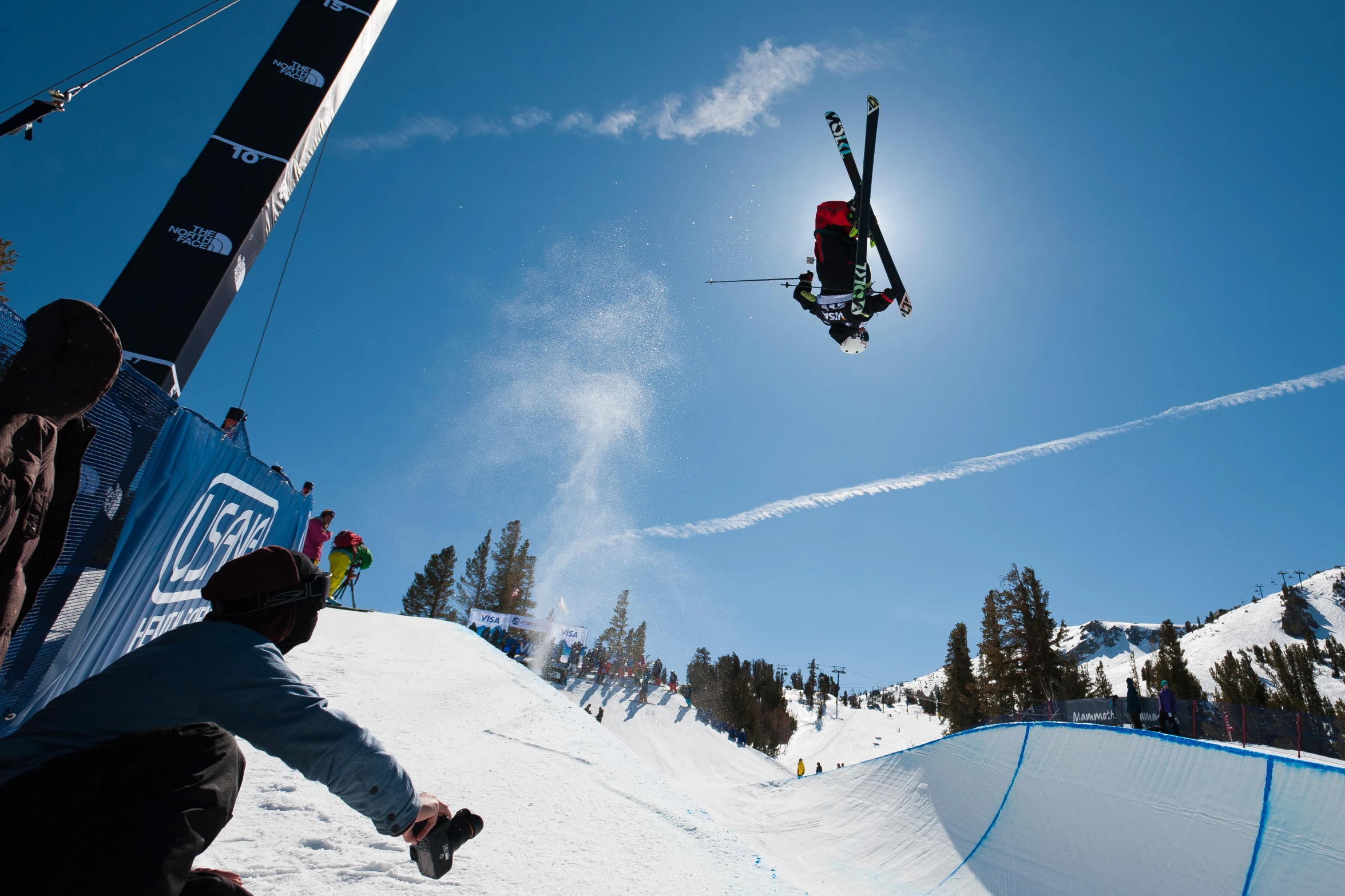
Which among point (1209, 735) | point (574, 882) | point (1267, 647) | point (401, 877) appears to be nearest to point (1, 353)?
point (401, 877)

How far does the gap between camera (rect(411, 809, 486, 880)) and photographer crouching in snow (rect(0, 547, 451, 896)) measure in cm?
3

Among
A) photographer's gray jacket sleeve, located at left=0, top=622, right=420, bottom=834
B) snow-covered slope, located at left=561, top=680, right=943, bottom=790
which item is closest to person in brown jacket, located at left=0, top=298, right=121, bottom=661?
photographer's gray jacket sleeve, located at left=0, top=622, right=420, bottom=834

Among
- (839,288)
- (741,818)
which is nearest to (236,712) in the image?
(839,288)

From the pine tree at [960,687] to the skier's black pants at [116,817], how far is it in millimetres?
49274

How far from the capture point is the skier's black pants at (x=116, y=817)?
3.85 ft

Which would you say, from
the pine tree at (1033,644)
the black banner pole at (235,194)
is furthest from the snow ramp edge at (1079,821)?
the pine tree at (1033,644)

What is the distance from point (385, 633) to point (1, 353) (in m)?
10.0

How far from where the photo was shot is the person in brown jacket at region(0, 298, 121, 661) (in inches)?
73.1

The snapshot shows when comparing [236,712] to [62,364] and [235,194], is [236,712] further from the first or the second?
[235,194]

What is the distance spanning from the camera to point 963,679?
50562 mm

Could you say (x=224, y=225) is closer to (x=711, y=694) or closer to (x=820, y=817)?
(x=820, y=817)

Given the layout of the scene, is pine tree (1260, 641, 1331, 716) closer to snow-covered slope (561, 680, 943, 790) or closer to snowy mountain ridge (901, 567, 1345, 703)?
snow-covered slope (561, 680, 943, 790)

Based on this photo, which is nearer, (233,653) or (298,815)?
(233,653)

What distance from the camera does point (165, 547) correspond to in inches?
188
